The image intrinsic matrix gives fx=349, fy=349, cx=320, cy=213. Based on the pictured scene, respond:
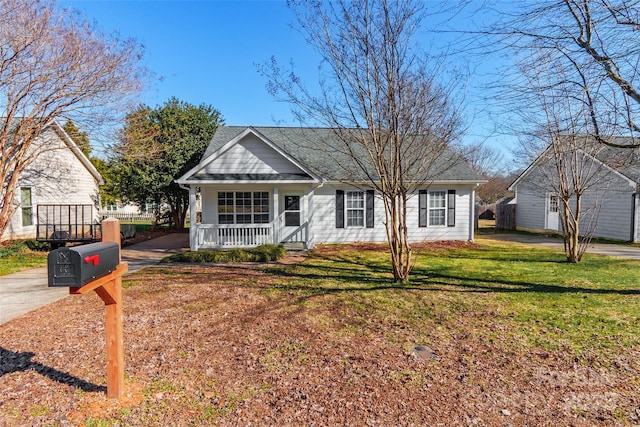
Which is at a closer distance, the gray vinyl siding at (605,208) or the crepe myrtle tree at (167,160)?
the gray vinyl siding at (605,208)

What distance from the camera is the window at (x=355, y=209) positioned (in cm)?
1484

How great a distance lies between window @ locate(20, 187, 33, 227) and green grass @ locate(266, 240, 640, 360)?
454 inches

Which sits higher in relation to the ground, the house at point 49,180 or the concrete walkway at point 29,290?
the house at point 49,180

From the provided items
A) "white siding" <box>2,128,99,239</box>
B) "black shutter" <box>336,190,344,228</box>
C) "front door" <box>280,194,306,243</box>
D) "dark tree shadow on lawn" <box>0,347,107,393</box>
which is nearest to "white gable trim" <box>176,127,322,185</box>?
"front door" <box>280,194,306,243</box>

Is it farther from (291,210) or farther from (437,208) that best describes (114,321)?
(437,208)

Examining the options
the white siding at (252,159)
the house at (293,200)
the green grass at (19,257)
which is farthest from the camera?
the white siding at (252,159)

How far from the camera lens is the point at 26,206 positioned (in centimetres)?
1407

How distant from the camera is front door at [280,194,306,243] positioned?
13906 mm

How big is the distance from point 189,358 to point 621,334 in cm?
572

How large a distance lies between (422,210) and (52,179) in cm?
1610

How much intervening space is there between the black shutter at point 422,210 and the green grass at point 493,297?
4.08 m

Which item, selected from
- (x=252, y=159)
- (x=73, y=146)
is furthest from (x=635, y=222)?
(x=73, y=146)

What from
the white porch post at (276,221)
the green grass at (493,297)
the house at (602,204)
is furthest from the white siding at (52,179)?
the house at (602,204)

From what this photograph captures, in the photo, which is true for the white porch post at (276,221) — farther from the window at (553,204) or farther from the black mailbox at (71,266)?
the window at (553,204)
